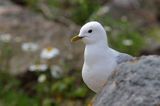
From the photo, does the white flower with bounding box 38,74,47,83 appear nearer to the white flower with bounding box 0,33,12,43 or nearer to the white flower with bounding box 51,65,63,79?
the white flower with bounding box 51,65,63,79

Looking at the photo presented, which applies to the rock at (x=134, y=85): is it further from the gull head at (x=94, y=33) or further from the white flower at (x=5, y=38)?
the white flower at (x=5, y=38)

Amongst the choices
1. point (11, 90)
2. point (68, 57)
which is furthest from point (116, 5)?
point (11, 90)

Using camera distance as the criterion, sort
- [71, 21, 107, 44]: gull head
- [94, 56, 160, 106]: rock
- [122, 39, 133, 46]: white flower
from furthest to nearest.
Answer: [122, 39, 133, 46]: white flower < [71, 21, 107, 44]: gull head < [94, 56, 160, 106]: rock

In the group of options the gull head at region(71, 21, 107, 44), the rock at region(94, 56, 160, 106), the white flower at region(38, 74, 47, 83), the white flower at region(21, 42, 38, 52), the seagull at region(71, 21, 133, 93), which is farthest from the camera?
the white flower at region(21, 42, 38, 52)

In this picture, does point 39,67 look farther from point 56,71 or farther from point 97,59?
point 97,59

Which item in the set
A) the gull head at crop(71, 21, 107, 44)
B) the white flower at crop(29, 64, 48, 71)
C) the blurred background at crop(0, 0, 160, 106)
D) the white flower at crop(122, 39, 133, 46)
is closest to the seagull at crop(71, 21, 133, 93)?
the gull head at crop(71, 21, 107, 44)

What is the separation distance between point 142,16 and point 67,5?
1196 millimetres

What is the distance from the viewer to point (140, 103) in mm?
3527

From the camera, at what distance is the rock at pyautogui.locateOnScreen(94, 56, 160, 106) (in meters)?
3.56

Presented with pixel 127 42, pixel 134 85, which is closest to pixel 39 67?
pixel 127 42

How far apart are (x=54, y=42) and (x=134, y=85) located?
4.16 m

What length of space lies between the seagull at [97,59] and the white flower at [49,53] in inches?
115

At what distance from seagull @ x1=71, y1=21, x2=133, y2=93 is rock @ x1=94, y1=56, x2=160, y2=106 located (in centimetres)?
17

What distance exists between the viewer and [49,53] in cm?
735
